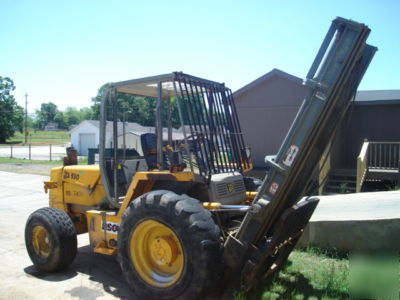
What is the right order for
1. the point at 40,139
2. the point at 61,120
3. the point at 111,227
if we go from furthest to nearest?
1. the point at 61,120
2. the point at 40,139
3. the point at 111,227

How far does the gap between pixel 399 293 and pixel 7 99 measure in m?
63.2

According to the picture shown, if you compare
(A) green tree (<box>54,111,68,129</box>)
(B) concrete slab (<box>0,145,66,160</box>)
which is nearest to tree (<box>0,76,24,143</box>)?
(B) concrete slab (<box>0,145,66,160</box>)

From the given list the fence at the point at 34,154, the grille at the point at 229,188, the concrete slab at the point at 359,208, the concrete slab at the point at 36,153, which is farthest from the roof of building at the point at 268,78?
the concrete slab at the point at 36,153

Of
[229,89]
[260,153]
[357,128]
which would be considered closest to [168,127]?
[229,89]

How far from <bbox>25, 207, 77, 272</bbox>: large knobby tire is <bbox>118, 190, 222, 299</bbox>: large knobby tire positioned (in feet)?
4.19

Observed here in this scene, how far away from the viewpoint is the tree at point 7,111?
57.8 meters

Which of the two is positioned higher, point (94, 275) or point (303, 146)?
point (303, 146)

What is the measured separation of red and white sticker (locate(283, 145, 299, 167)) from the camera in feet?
12.0

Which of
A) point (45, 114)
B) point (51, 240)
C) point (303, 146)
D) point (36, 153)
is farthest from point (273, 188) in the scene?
point (45, 114)

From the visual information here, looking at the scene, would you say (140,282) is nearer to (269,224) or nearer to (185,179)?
(185,179)

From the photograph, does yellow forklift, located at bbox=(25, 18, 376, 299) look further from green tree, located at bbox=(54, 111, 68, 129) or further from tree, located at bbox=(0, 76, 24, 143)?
green tree, located at bbox=(54, 111, 68, 129)

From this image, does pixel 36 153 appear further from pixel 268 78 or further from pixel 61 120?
pixel 61 120

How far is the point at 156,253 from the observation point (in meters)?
4.27

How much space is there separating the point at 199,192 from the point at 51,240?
7.31 ft
